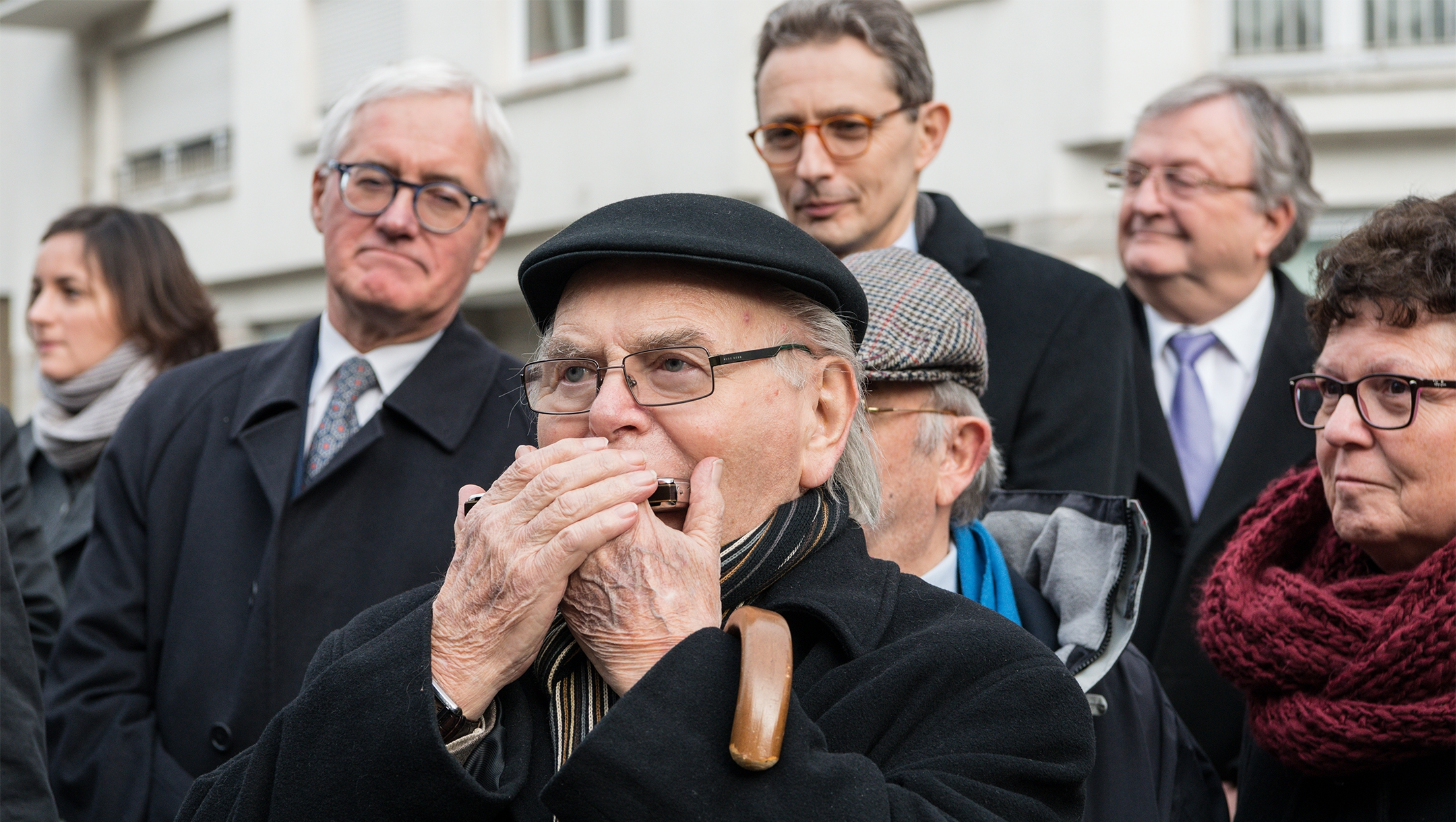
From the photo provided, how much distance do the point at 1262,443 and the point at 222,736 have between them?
8.36 ft

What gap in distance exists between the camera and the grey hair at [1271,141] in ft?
13.7

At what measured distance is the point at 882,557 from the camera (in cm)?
262

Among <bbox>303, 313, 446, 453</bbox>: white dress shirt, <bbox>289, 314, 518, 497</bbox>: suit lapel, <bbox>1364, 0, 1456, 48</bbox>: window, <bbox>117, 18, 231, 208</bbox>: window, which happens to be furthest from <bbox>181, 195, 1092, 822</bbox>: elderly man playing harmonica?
<bbox>117, 18, 231, 208</bbox>: window

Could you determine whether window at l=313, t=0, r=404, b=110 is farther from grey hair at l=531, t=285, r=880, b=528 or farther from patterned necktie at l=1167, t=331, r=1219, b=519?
grey hair at l=531, t=285, r=880, b=528

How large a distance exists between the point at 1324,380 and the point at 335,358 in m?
2.13

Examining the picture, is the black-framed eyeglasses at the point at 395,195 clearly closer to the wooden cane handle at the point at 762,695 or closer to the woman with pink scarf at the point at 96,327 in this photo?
the woman with pink scarf at the point at 96,327

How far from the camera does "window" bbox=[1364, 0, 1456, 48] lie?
812 cm

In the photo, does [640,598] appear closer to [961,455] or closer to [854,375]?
[854,375]

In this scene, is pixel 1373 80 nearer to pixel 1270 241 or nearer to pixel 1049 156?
pixel 1049 156

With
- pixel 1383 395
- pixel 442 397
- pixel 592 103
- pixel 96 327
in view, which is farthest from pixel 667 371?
pixel 592 103

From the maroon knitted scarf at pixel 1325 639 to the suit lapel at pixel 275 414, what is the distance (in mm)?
1901

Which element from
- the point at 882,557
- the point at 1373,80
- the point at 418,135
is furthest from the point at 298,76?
the point at 882,557

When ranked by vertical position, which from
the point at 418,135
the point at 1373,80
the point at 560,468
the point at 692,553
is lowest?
the point at 692,553

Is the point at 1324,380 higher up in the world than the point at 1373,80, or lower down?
lower down
